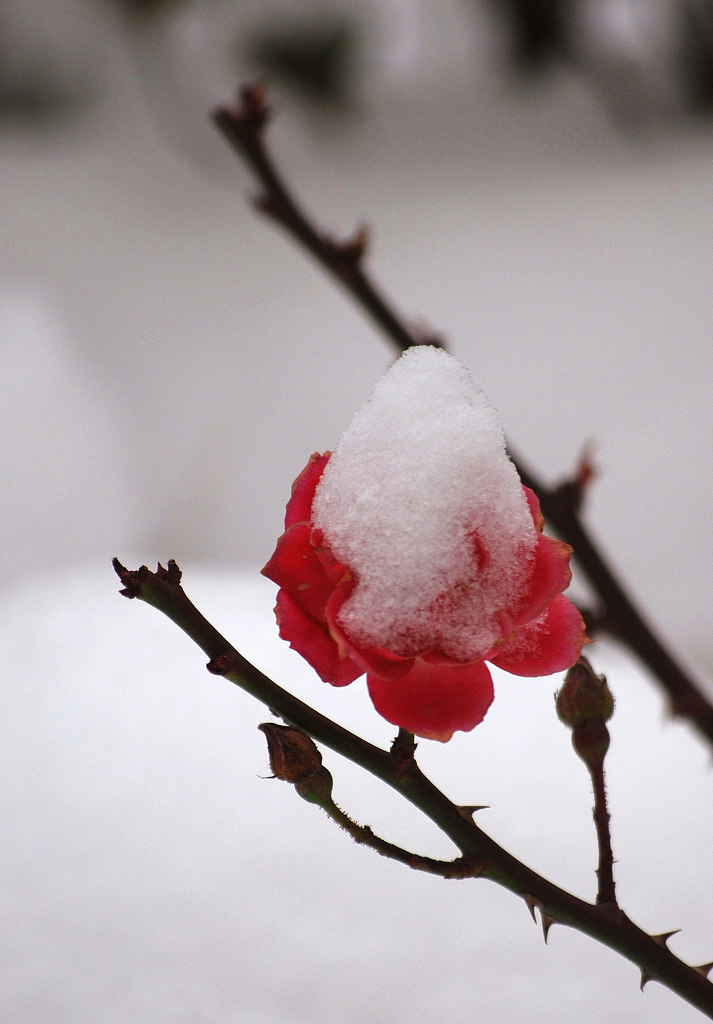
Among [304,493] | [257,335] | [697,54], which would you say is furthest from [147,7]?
[304,493]

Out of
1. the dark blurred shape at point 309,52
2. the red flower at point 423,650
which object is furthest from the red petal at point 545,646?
the dark blurred shape at point 309,52

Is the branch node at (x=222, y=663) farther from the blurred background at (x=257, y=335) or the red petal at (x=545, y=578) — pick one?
the blurred background at (x=257, y=335)

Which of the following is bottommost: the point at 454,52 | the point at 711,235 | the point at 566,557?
the point at 566,557

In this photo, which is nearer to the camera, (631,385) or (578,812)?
(578,812)

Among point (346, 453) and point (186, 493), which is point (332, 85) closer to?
point (186, 493)

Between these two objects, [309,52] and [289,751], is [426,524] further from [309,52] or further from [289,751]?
[309,52]

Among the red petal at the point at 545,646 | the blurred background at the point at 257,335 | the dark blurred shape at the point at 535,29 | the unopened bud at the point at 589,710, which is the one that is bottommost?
the red petal at the point at 545,646

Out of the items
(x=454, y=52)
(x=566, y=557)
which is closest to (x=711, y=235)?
(x=454, y=52)
